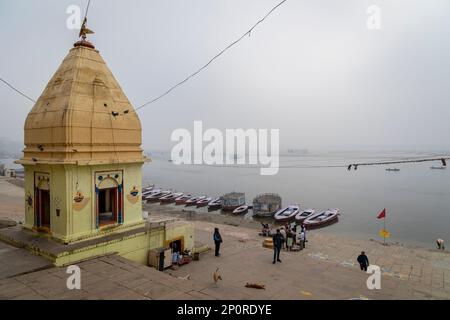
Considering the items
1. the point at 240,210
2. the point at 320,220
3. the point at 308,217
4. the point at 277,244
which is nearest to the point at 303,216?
the point at 308,217

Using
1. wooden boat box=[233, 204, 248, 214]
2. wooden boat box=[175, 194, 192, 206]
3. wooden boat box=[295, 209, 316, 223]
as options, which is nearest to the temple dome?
wooden boat box=[295, 209, 316, 223]

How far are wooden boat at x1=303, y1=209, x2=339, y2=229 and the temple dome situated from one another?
25.3 metres

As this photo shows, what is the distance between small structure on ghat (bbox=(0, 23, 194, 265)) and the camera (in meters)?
8.26

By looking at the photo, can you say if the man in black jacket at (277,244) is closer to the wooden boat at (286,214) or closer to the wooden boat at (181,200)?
the wooden boat at (286,214)

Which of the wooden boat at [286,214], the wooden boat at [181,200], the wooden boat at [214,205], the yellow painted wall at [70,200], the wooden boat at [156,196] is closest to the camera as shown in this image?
the yellow painted wall at [70,200]

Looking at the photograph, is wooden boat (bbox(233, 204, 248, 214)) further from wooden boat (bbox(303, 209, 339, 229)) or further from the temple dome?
the temple dome

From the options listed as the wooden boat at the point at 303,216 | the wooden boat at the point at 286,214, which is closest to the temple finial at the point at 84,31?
the wooden boat at the point at 286,214

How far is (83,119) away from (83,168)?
1.43 m

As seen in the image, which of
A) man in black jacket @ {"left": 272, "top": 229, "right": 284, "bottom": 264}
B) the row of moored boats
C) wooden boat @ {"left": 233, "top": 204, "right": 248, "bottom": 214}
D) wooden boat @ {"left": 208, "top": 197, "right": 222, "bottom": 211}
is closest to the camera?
man in black jacket @ {"left": 272, "top": 229, "right": 284, "bottom": 264}

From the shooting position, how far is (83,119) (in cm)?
861

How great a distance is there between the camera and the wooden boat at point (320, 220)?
31302mm

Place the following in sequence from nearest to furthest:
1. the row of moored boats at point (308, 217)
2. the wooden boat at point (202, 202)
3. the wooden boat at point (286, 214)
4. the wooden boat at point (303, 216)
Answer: the row of moored boats at point (308, 217)
the wooden boat at point (303, 216)
the wooden boat at point (286, 214)
the wooden boat at point (202, 202)

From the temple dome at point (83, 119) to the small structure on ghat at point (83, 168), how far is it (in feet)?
0.09

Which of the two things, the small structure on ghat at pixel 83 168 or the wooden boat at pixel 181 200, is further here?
the wooden boat at pixel 181 200
